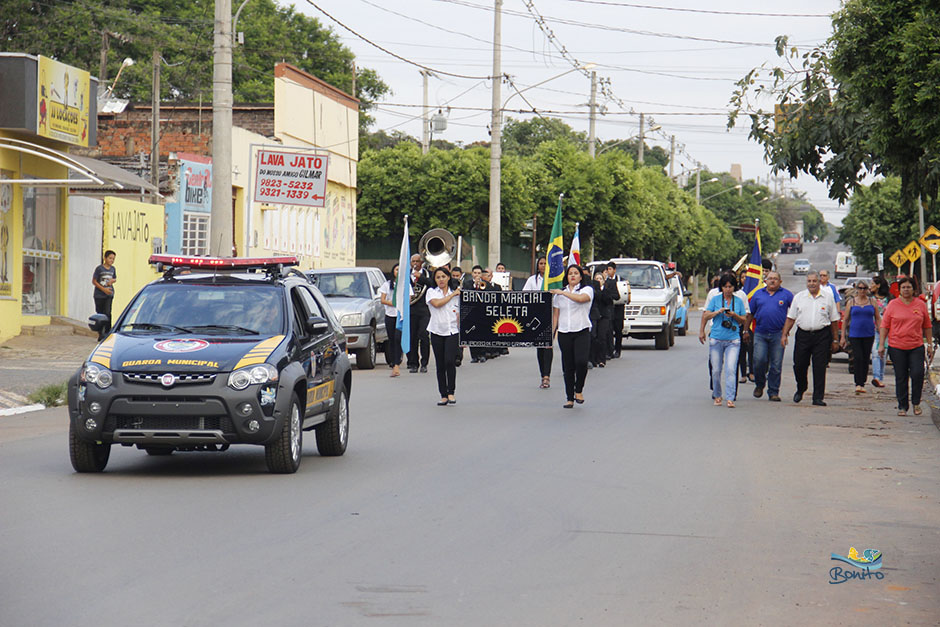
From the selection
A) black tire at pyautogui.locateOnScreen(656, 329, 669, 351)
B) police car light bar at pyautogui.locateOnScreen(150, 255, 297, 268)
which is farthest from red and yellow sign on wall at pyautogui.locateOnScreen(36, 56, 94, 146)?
police car light bar at pyautogui.locateOnScreen(150, 255, 297, 268)

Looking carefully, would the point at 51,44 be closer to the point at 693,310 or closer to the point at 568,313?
the point at 693,310

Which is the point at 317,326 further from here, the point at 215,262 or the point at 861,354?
the point at 861,354

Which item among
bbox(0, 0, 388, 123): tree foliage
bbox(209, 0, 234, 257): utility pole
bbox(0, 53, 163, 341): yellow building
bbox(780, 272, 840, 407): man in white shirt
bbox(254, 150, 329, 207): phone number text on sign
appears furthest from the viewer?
bbox(0, 0, 388, 123): tree foliage

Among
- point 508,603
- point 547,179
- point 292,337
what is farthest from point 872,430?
point 547,179

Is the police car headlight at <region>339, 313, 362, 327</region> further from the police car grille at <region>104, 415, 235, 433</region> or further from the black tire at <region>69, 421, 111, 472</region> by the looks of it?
the police car grille at <region>104, 415, 235, 433</region>

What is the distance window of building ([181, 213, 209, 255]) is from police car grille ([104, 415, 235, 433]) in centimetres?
2788

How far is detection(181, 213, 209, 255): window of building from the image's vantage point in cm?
3806

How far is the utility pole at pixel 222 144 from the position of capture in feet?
74.2

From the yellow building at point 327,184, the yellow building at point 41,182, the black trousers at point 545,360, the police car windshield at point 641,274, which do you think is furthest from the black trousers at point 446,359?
the yellow building at point 327,184

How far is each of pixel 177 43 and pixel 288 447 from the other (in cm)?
Answer: 5595

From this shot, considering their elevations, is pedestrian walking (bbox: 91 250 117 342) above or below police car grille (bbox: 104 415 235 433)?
above

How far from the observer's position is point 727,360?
1839 centimetres

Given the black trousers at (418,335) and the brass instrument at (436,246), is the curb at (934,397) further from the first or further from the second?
the brass instrument at (436,246)

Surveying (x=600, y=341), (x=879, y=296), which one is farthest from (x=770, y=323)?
(x=600, y=341)
